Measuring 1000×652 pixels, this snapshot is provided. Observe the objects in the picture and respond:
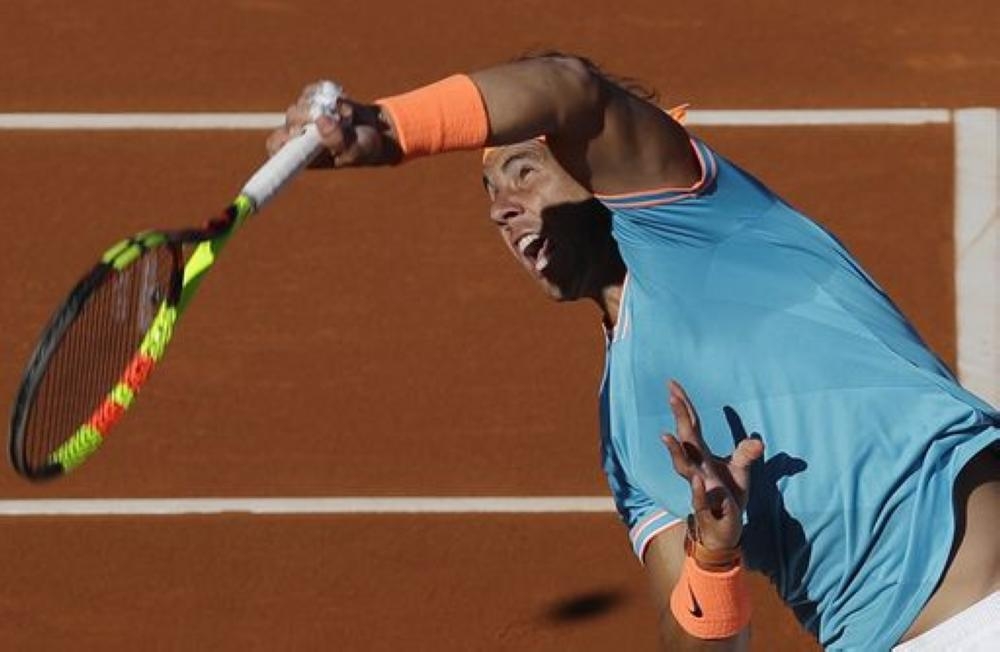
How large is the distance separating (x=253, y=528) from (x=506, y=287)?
1056 mm

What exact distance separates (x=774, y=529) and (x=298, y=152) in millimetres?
1187

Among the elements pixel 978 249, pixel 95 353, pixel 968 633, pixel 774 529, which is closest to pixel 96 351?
pixel 95 353

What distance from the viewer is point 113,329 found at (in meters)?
4.34

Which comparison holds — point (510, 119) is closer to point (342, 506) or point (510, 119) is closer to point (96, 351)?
point (96, 351)

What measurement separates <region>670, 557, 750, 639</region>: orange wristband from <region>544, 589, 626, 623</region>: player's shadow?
2.37 meters

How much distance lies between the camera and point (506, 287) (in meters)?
7.18

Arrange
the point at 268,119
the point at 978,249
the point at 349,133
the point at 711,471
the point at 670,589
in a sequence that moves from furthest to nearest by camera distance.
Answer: the point at 268,119
the point at 978,249
the point at 670,589
the point at 711,471
the point at 349,133

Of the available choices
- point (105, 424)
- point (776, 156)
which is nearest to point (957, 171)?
point (776, 156)

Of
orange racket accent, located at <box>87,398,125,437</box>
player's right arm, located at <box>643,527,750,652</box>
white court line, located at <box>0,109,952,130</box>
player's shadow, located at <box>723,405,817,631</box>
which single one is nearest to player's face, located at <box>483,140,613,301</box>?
player's shadow, located at <box>723,405,817,631</box>

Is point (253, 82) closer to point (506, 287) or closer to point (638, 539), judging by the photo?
point (506, 287)

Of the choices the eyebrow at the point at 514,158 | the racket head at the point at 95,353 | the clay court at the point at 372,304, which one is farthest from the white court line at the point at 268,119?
the racket head at the point at 95,353

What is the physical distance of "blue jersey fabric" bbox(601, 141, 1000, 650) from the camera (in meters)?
4.20

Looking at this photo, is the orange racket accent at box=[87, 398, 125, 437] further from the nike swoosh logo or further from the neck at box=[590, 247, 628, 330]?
the nike swoosh logo

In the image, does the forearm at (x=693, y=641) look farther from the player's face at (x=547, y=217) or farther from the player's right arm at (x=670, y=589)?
the player's face at (x=547, y=217)
